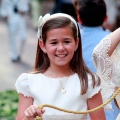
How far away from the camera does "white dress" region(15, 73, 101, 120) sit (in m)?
3.44

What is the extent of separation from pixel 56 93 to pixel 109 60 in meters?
0.61

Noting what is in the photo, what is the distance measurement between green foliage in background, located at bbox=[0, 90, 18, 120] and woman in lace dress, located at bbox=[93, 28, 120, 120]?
126 inches

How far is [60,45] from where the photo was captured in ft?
11.2

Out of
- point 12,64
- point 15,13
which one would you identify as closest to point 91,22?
point 15,13

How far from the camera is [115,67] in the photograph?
12.9ft

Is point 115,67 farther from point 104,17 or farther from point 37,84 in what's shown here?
point 104,17

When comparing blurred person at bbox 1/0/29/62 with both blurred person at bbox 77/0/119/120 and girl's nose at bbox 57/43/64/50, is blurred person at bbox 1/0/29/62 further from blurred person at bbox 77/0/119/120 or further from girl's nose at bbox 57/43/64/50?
girl's nose at bbox 57/43/64/50

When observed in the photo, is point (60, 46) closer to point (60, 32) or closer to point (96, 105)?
point (60, 32)

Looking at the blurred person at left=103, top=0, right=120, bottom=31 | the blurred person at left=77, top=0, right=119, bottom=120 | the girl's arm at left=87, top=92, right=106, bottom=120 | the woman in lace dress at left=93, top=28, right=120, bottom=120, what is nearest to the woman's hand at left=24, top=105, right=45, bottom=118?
the girl's arm at left=87, top=92, right=106, bottom=120

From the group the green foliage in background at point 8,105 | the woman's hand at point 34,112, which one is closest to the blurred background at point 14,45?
the green foliage in background at point 8,105

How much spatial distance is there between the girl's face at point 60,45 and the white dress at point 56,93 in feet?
0.44

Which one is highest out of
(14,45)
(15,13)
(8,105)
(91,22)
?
(15,13)

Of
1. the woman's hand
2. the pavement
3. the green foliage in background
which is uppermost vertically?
the pavement

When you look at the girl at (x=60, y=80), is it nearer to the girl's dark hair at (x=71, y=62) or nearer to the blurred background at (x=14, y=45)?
the girl's dark hair at (x=71, y=62)
